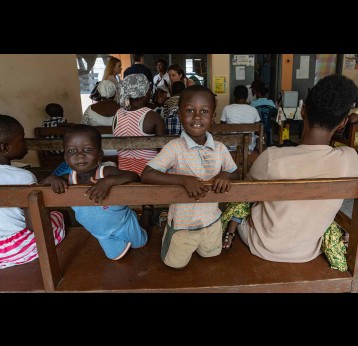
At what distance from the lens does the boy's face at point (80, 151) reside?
1800 millimetres

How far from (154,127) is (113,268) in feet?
5.19

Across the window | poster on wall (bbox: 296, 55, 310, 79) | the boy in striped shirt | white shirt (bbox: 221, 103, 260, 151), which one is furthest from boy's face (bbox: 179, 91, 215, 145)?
the window

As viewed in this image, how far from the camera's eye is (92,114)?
3.82m

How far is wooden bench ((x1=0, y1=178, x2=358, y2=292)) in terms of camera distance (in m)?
1.48

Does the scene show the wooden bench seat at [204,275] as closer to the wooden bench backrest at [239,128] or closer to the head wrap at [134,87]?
the head wrap at [134,87]

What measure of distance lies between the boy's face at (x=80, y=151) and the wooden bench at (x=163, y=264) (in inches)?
14.3

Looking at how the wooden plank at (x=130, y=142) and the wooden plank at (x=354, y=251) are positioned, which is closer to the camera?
the wooden plank at (x=354, y=251)

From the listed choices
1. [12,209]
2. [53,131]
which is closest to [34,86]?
[53,131]

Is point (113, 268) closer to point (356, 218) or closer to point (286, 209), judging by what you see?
point (286, 209)

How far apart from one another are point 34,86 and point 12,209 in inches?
145

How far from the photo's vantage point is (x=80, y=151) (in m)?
1.82

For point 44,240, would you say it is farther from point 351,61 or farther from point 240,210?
point 351,61

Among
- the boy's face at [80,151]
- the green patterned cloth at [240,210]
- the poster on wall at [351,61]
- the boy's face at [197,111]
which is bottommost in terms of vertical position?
the green patterned cloth at [240,210]

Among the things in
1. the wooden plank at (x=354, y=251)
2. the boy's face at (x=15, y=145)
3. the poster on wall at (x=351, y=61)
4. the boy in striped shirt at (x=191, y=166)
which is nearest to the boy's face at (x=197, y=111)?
the boy in striped shirt at (x=191, y=166)
